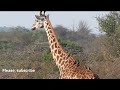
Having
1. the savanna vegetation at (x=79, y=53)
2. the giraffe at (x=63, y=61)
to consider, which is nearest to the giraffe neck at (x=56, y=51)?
the giraffe at (x=63, y=61)

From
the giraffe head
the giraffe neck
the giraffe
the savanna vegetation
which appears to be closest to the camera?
the giraffe

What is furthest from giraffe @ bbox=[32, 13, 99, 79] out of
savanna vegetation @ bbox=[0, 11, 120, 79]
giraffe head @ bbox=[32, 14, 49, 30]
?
savanna vegetation @ bbox=[0, 11, 120, 79]

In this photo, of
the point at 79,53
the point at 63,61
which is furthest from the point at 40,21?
the point at 79,53

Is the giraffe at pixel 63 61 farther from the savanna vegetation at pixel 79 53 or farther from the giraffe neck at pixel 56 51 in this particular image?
the savanna vegetation at pixel 79 53

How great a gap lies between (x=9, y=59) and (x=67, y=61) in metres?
6.19

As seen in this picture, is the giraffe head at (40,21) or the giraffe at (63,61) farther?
the giraffe head at (40,21)

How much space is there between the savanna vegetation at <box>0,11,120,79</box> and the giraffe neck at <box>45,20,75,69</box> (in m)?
2.46

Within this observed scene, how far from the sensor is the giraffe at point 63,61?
654 centimetres

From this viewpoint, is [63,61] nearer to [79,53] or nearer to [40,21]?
[40,21]

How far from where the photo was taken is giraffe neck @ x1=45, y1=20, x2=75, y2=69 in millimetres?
6910

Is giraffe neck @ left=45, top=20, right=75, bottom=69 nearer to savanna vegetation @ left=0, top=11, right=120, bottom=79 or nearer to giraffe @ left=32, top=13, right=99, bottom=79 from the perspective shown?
giraffe @ left=32, top=13, right=99, bottom=79

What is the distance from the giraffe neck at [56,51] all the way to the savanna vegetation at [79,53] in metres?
2.46

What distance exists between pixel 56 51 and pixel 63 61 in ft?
0.90
